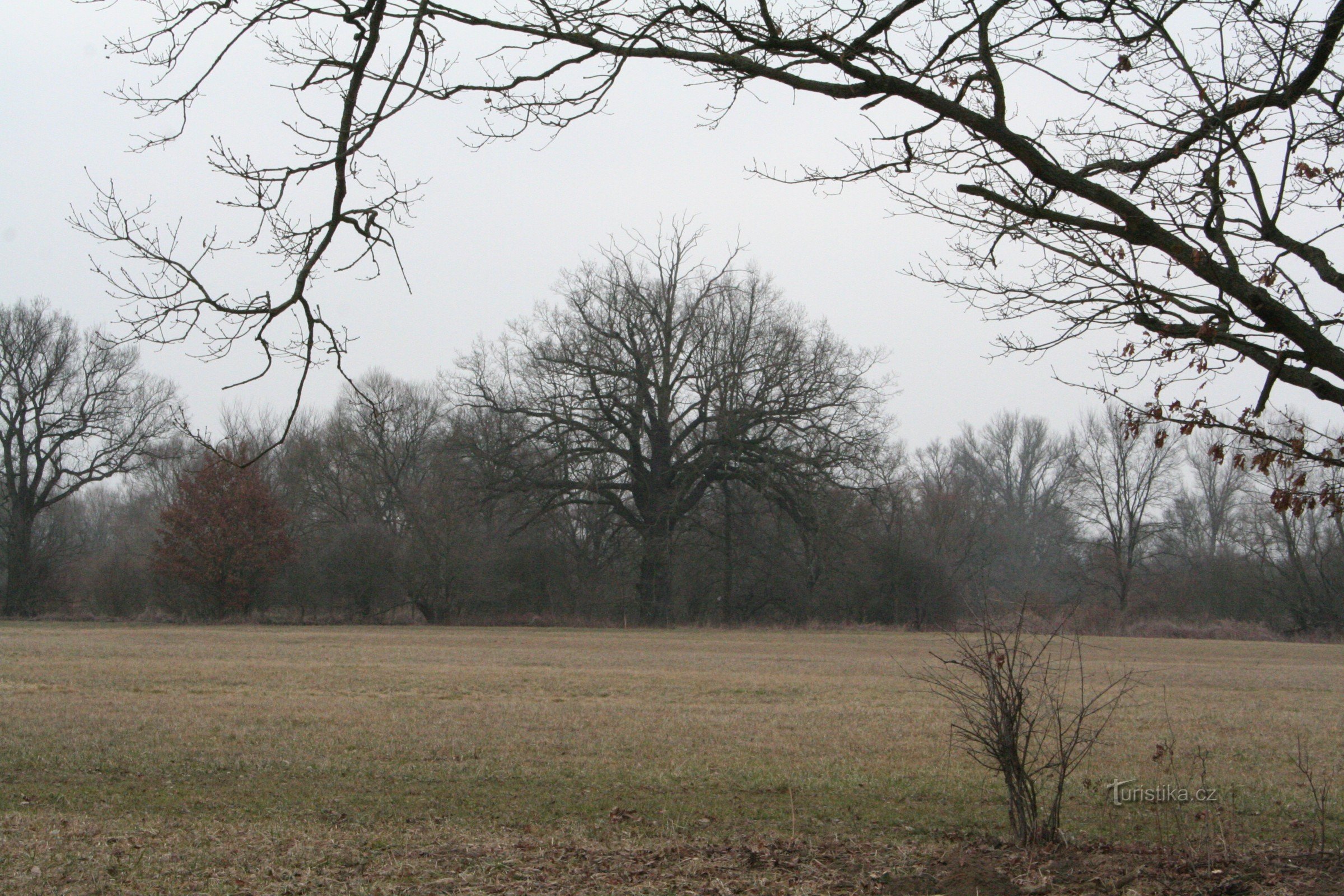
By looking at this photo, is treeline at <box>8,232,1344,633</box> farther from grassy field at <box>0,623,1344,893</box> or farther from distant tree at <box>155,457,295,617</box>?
grassy field at <box>0,623,1344,893</box>

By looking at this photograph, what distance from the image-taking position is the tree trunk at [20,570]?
44750 millimetres

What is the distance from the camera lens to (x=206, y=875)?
5309 mm

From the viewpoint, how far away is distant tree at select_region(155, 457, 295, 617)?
137 ft

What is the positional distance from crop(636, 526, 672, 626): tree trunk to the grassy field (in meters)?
20.4

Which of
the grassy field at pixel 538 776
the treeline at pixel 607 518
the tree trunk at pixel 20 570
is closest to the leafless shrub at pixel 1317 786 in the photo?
the grassy field at pixel 538 776

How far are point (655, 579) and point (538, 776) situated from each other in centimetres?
3263

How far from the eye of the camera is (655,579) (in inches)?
1618

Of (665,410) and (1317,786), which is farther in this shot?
(665,410)

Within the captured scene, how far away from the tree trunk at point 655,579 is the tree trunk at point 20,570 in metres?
25.5

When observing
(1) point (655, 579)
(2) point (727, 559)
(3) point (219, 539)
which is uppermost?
(3) point (219, 539)

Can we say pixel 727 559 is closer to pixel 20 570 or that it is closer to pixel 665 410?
pixel 665 410

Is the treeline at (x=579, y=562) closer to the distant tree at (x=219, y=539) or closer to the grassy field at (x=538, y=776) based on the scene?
the distant tree at (x=219, y=539)

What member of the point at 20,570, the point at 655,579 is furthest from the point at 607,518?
the point at 20,570

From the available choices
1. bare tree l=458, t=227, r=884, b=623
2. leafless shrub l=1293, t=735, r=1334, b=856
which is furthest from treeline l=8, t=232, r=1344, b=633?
leafless shrub l=1293, t=735, r=1334, b=856
